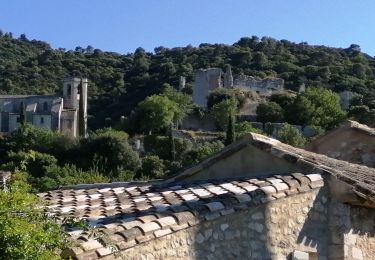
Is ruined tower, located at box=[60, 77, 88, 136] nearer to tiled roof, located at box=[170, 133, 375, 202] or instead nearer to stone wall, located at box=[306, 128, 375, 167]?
stone wall, located at box=[306, 128, 375, 167]

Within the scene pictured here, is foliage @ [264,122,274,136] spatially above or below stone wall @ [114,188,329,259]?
below

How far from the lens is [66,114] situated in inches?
3789

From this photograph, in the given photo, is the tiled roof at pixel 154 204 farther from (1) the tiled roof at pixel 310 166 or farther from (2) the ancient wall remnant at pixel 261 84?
(2) the ancient wall remnant at pixel 261 84

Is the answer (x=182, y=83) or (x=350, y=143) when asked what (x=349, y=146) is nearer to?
(x=350, y=143)

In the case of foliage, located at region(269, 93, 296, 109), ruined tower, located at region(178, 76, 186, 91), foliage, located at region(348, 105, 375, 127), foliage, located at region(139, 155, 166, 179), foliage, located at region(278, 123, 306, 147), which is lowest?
foliage, located at region(139, 155, 166, 179)

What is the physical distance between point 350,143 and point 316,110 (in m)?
69.1

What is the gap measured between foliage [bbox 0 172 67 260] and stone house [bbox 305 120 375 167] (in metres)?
7.57

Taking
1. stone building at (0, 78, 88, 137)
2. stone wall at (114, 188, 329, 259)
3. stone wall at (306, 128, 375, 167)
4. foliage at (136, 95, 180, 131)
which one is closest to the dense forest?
stone building at (0, 78, 88, 137)

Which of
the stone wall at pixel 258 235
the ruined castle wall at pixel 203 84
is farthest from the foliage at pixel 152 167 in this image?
the stone wall at pixel 258 235

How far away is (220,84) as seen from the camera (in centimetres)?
9881

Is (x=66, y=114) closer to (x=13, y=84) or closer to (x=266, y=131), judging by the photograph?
(x=13, y=84)

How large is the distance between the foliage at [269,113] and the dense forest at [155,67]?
19865 mm

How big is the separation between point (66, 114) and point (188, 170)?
88306 millimetres

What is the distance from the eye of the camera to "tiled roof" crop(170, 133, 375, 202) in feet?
25.6
